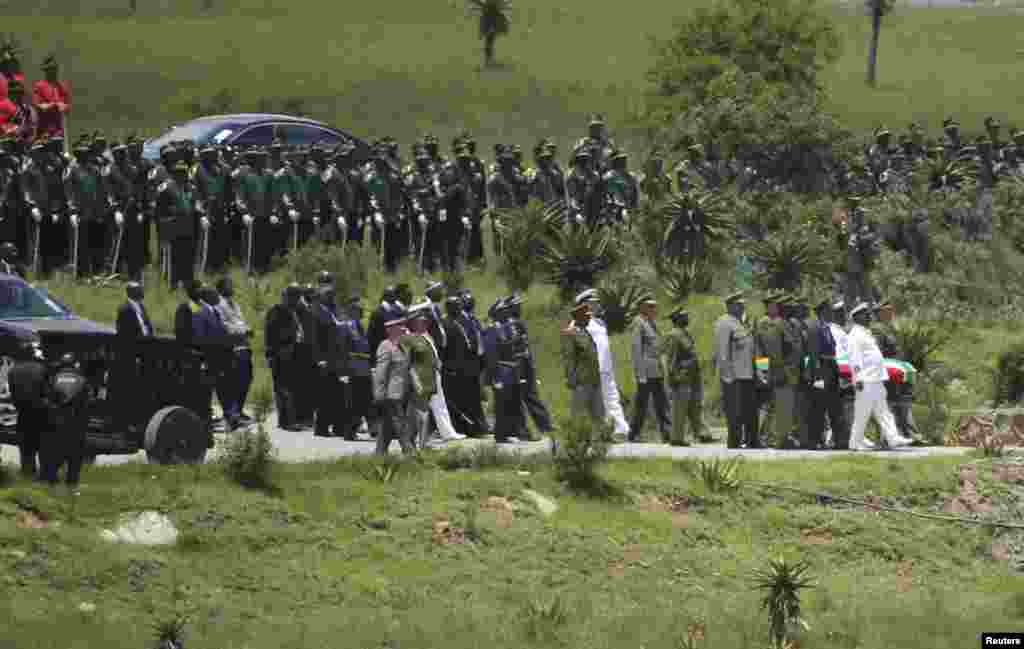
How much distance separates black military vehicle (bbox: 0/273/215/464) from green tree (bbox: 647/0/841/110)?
25040 millimetres

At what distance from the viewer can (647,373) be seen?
26641 millimetres

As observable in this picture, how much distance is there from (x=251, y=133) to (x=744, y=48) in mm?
13559

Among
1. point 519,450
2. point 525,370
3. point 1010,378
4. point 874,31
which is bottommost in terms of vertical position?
point 1010,378

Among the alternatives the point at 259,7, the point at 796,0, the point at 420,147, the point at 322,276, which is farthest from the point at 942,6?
the point at 322,276

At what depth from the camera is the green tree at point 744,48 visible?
4616 cm

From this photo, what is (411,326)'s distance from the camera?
23.8 meters

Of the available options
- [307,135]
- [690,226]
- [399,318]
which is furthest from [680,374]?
[307,135]

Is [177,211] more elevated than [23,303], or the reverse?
[177,211]

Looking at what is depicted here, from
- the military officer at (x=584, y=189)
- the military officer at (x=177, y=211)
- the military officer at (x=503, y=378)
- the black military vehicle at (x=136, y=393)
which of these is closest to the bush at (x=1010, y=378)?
the military officer at (x=584, y=189)

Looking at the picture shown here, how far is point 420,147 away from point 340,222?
2538 mm

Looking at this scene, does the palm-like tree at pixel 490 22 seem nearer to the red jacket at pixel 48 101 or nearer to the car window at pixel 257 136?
the car window at pixel 257 136

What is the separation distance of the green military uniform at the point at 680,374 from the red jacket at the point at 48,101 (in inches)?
439

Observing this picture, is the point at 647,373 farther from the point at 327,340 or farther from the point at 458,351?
the point at 327,340

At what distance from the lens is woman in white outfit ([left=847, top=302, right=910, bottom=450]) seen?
2666 cm
